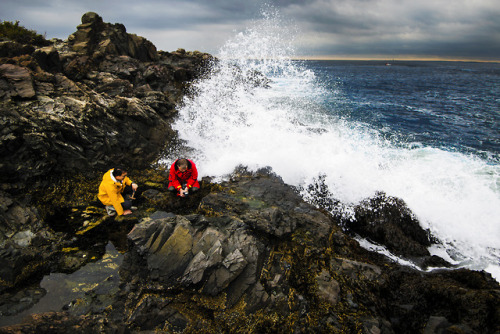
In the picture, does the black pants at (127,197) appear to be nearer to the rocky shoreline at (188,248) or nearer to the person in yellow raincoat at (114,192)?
the person in yellow raincoat at (114,192)

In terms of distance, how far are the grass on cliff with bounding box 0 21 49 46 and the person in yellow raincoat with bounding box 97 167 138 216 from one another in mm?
13513

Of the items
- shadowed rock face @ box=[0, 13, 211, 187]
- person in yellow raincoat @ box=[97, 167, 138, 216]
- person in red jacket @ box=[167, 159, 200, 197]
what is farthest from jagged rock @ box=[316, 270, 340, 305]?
shadowed rock face @ box=[0, 13, 211, 187]

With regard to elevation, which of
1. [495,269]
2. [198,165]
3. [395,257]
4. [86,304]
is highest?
[198,165]

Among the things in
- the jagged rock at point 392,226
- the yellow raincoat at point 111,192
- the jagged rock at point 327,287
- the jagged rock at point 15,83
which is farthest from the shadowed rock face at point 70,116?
the jagged rock at point 392,226

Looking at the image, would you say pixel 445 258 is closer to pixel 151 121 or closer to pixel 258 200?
pixel 258 200

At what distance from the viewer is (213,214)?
21.6ft

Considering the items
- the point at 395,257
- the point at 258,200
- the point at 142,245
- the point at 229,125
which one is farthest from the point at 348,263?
the point at 229,125

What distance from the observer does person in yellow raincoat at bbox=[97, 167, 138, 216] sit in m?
6.44

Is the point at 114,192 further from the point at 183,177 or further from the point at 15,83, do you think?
the point at 15,83

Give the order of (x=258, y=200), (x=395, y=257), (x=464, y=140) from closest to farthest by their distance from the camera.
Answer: (x=395, y=257), (x=258, y=200), (x=464, y=140)

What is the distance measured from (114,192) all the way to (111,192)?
0.07m

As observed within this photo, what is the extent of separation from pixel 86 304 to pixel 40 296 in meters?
0.99

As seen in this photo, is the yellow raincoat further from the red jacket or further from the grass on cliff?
the grass on cliff

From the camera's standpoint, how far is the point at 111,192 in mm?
6496
